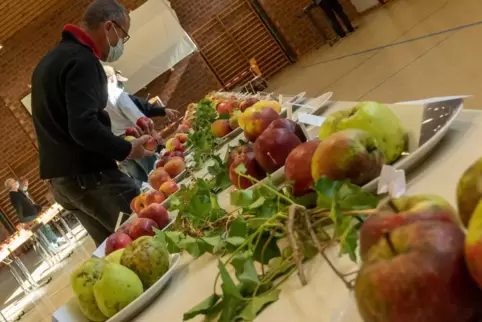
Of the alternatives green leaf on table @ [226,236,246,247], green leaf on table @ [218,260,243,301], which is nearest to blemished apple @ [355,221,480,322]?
green leaf on table @ [218,260,243,301]

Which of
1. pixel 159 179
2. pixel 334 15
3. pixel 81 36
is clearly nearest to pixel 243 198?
pixel 159 179

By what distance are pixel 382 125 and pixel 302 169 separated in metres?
0.17

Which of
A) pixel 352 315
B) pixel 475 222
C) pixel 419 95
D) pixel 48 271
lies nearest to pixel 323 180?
pixel 352 315

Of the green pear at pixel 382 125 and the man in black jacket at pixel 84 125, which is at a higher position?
the man in black jacket at pixel 84 125

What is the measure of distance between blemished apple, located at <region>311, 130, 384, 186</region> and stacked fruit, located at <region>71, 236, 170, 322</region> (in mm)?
523

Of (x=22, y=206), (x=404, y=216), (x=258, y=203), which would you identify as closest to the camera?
(x=404, y=216)

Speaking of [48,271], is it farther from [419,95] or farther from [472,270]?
[472,270]

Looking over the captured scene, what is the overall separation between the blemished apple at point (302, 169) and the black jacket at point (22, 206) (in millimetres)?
10315

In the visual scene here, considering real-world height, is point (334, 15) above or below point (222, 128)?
below

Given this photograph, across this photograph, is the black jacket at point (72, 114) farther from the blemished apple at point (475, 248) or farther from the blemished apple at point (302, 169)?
the blemished apple at point (475, 248)

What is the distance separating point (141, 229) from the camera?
5.43ft

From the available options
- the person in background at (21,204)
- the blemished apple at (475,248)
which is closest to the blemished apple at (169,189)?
the blemished apple at (475,248)

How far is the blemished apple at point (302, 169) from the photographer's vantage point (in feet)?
3.19

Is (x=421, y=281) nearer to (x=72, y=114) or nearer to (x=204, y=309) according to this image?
(x=204, y=309)
